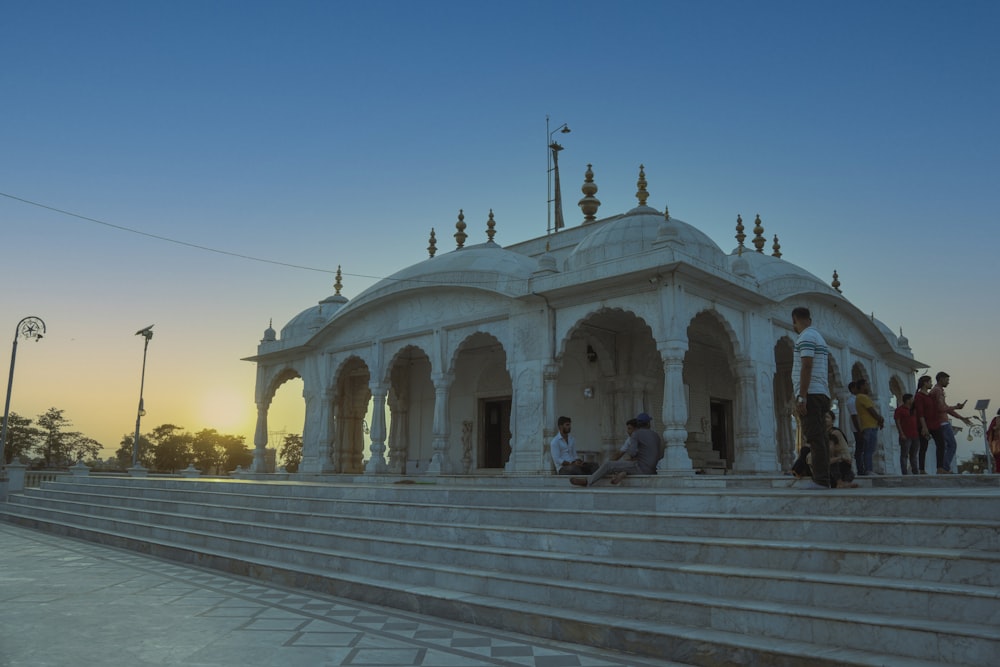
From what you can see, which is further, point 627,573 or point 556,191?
point 556,191

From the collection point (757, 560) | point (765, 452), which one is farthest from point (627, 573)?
point (765, 452)

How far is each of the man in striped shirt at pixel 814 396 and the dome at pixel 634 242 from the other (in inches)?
227

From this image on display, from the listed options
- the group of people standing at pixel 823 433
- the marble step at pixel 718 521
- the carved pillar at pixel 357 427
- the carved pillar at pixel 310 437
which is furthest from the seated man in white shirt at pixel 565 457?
the carved pillar at pixel 357 427

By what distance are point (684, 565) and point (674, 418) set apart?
5.85 meters

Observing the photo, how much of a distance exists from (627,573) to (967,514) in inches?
92.4

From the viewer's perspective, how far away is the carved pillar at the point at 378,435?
51.4 feet

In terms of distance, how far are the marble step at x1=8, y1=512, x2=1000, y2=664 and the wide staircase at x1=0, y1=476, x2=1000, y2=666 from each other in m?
0.01

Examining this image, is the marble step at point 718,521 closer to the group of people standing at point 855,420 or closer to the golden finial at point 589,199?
the group of people standing at point 855,420

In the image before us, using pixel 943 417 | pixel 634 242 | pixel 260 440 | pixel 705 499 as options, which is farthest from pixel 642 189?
pixel 260 440

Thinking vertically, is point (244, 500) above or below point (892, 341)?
below

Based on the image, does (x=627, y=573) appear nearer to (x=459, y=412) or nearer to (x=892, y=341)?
(x=459, y=412)

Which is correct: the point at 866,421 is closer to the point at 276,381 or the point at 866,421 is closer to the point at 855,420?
the point at 855,420

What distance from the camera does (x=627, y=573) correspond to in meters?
5.39

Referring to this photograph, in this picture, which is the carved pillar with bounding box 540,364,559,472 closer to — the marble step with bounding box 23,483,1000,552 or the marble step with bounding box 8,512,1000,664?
the marble step with bounding box 23,483,1000,552
